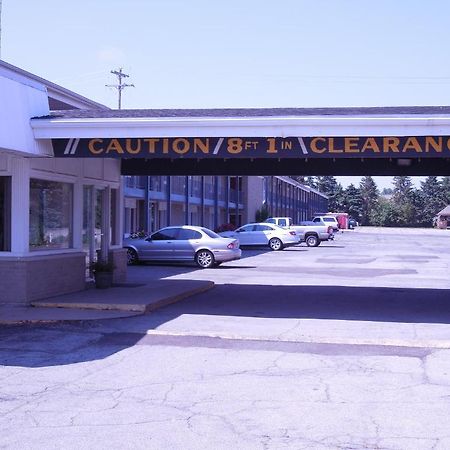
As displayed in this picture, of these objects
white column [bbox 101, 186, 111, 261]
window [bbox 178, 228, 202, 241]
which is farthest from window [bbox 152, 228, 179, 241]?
white column [bbox 101, 186, 111, 261]

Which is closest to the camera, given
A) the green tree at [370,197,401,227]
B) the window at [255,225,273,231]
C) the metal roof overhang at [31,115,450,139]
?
the metal roof overhang at [31,115,450,139]

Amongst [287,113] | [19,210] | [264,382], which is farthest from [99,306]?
[264,382]

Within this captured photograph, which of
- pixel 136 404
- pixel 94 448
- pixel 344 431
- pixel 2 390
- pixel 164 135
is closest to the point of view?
pixel 94 448

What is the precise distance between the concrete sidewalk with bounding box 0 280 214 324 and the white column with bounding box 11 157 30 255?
1.18 meters

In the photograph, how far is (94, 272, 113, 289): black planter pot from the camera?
15867 mm

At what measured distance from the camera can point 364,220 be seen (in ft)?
449

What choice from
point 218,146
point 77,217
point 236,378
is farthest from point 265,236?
point 236,378

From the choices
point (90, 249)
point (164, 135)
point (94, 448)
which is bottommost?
point (94, 448)

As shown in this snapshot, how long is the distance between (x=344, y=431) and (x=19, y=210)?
29.4ft

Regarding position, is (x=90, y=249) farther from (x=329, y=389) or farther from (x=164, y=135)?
(x=329, y=389)

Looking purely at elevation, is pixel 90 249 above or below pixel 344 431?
above

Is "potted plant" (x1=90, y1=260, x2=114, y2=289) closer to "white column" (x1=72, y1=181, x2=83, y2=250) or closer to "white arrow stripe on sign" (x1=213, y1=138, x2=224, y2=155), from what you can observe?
"white column" (x1=72, y1=181, x2=83, y2=250)

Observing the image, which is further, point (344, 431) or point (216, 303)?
point (216, 303)

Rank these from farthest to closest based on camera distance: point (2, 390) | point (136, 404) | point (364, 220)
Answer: point (364, 220)
point (2, 390)
point (136, 404)
